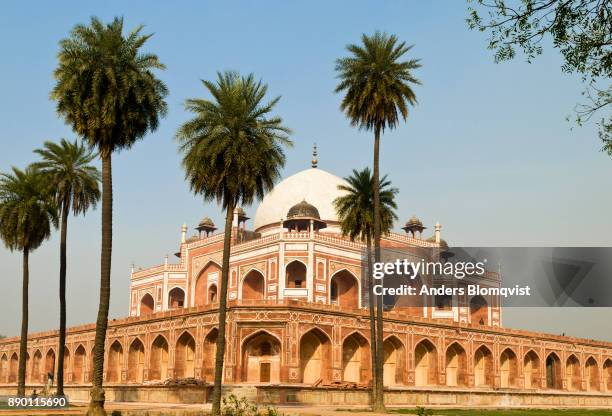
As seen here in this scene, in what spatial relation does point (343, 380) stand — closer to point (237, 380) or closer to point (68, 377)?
point (237, 380)

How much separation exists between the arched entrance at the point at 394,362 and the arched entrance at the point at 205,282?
17.3 m

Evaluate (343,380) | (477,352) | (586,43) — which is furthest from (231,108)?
(477,352)

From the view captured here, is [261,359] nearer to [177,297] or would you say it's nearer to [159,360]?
[159,360]

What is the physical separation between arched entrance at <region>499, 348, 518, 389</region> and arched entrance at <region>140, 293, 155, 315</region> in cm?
3172

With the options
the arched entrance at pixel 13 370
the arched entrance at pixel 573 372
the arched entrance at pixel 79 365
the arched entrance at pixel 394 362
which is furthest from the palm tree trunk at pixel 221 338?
the arched entrance at pixel 13 370

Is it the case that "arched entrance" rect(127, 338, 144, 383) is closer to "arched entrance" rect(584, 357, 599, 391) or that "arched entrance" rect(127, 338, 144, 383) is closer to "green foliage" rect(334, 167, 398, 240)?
"green foliage" rect(334, 167, 398, 240)

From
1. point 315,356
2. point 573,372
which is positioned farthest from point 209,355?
point 573,372

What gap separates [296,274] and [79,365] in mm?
19222

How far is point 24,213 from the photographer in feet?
117

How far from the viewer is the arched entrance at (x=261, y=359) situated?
4281 cm

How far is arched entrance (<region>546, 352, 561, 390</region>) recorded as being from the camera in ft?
199

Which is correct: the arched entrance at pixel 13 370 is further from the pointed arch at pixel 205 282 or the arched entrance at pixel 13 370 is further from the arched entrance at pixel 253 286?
the arched entrance at pixel 253 286

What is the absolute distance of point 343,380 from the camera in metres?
45.3

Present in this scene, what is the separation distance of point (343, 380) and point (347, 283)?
40.3 feet
